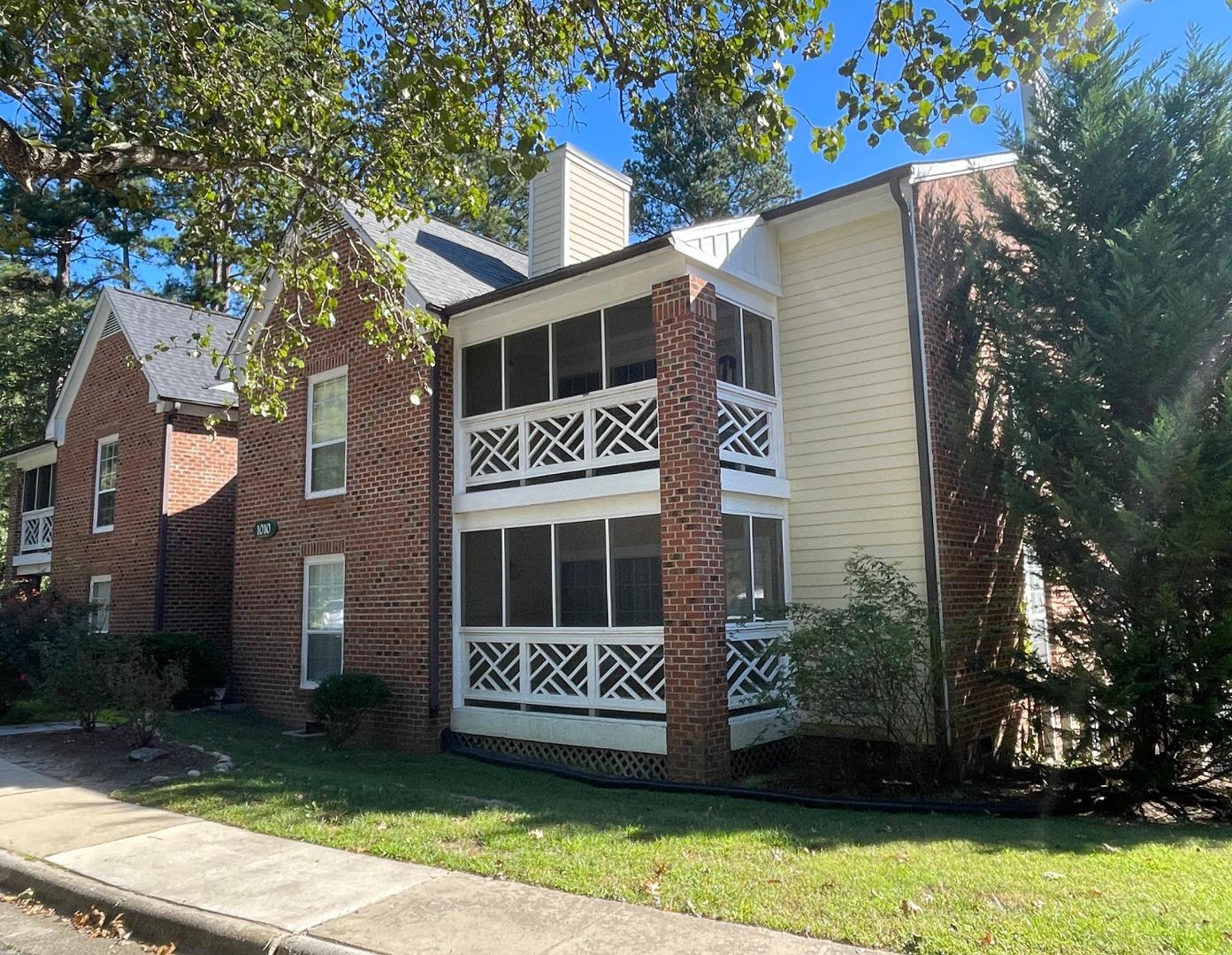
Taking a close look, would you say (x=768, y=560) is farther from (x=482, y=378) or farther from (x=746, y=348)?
(x=482, y=378)

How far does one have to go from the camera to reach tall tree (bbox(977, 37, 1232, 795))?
Answer: 8.04 meters

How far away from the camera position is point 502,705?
12000 millimetres

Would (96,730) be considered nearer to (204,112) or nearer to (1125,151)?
(204,112)

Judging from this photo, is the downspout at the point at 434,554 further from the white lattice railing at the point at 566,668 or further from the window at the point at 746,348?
the window at the point at 746,348

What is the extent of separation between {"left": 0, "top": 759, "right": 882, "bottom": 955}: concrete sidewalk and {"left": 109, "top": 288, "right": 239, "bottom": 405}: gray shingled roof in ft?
36.7

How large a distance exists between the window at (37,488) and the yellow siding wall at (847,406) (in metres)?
19.5

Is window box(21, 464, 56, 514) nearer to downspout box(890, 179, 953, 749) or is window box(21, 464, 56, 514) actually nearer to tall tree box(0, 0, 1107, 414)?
tall tree box(0, 0, 1107, 414)

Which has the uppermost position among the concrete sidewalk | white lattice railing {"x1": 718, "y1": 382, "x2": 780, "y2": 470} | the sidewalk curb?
white lattice railing {"x1": 718, "y1": 382, "x2": 780, "y2": 470}

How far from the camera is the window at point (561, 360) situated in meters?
12.8

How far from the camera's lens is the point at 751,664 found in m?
10.3

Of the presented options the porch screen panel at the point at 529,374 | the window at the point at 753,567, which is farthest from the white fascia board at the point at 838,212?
the porch screen panel at the point at 529,374

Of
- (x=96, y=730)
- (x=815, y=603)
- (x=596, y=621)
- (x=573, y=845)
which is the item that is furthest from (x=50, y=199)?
(x=573, y=845)

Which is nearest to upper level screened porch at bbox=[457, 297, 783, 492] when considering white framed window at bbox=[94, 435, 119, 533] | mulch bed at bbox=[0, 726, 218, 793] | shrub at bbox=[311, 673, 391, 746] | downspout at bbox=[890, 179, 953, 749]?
downspout at bbox=[890, 179, 953, 749]

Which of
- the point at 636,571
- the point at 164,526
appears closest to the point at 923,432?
the point at 636,571
